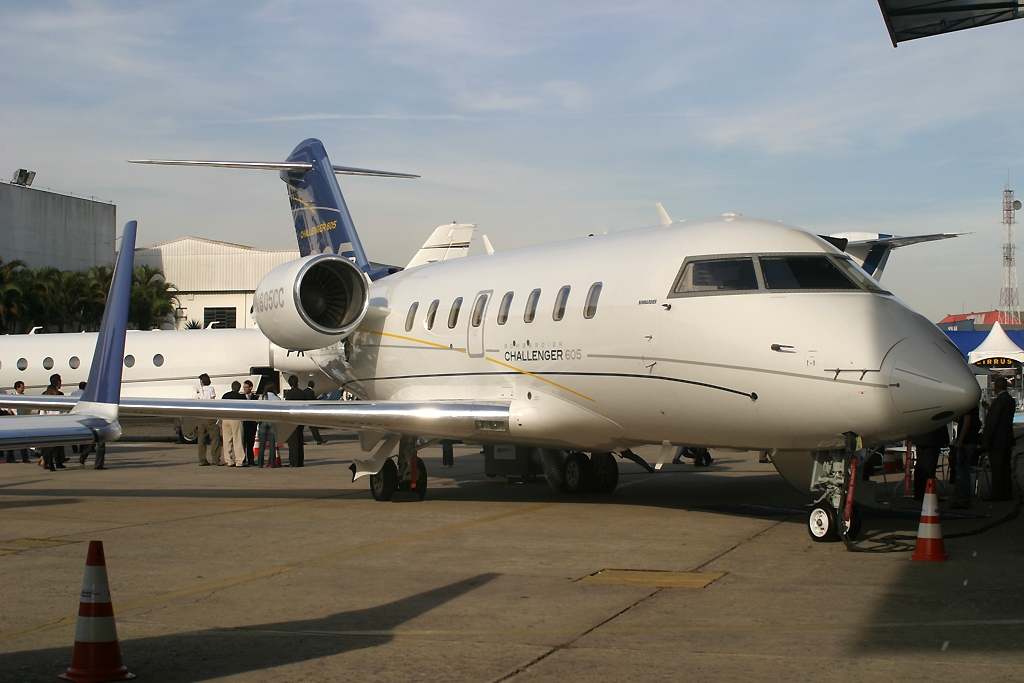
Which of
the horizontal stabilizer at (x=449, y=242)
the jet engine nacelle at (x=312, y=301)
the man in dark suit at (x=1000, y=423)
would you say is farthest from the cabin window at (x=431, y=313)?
the horizontal stabilizer at (x=449, y=242)

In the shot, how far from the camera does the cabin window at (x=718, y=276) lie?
955cm

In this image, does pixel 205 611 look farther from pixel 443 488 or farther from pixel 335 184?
pixel 335 184

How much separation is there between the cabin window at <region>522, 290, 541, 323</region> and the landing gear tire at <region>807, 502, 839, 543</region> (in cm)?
403

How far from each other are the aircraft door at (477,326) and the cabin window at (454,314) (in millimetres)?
330

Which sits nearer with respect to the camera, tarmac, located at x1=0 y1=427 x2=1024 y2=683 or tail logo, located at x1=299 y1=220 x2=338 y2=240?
tarmac, located at x1=0 y1=427 x2=1024 y2=683

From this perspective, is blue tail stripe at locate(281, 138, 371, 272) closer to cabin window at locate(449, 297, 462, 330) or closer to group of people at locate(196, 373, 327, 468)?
group of people at locate(196, 373, 327, 468)

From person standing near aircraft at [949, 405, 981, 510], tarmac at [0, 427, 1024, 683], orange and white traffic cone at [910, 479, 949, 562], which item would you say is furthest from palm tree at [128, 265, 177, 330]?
orange and white traffic cone at [910, 479, 949, 562]

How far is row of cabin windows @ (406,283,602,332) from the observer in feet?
35.8

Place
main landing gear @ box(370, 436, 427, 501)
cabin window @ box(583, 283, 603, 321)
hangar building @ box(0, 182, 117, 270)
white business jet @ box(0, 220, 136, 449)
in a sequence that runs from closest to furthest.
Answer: white business jet @ box(0, 220, 136, 449)
cabin window @ box(583, 283, 603, 321)
main landing gear @ box(370, 436, 427, 501)
hangar building @ box(0, 182, 117, 270)

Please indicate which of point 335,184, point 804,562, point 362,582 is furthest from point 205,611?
point 335,184

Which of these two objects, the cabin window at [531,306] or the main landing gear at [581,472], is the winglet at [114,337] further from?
the main landing gear at [581,472]

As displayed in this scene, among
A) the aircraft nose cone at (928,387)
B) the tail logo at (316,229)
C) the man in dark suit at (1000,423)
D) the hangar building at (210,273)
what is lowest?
the man in dark suit at (1000,423)

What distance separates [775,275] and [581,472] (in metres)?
5.33

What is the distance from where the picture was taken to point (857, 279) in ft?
30.7
